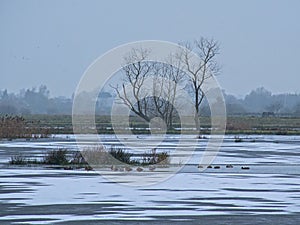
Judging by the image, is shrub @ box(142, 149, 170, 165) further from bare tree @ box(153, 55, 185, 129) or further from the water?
bare tree @ box(153, 55, 185, 129)

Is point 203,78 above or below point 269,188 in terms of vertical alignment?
above

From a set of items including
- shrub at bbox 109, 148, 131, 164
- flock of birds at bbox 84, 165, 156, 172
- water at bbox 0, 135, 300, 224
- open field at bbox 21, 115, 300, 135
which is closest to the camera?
water at bbox 0, 135, 300, 224

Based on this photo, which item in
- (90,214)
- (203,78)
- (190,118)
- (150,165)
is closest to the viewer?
(90,214)

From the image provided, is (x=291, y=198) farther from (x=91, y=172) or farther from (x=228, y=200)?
(x=91, y=172)

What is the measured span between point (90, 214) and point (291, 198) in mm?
6162

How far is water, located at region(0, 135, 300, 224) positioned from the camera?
59.7 ft

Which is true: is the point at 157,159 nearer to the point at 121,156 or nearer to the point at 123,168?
the point at 121,156

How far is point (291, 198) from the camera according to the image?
2223cm

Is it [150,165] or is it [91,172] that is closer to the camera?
[91,172]

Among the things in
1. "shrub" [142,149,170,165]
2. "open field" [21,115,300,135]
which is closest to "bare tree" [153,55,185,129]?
"open field" [21,115,300,135]

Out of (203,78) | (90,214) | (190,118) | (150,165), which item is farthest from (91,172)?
(190,118)

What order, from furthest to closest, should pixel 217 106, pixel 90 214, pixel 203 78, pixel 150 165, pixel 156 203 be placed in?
1. pixel 217 106
2. pixel 203 78
3. pixel 150 165
4. pixel 156 203
5. pixel 90 214

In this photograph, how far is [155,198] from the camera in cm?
2203

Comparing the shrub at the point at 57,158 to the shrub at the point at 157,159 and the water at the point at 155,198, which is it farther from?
the shrub at the point at 157,159
